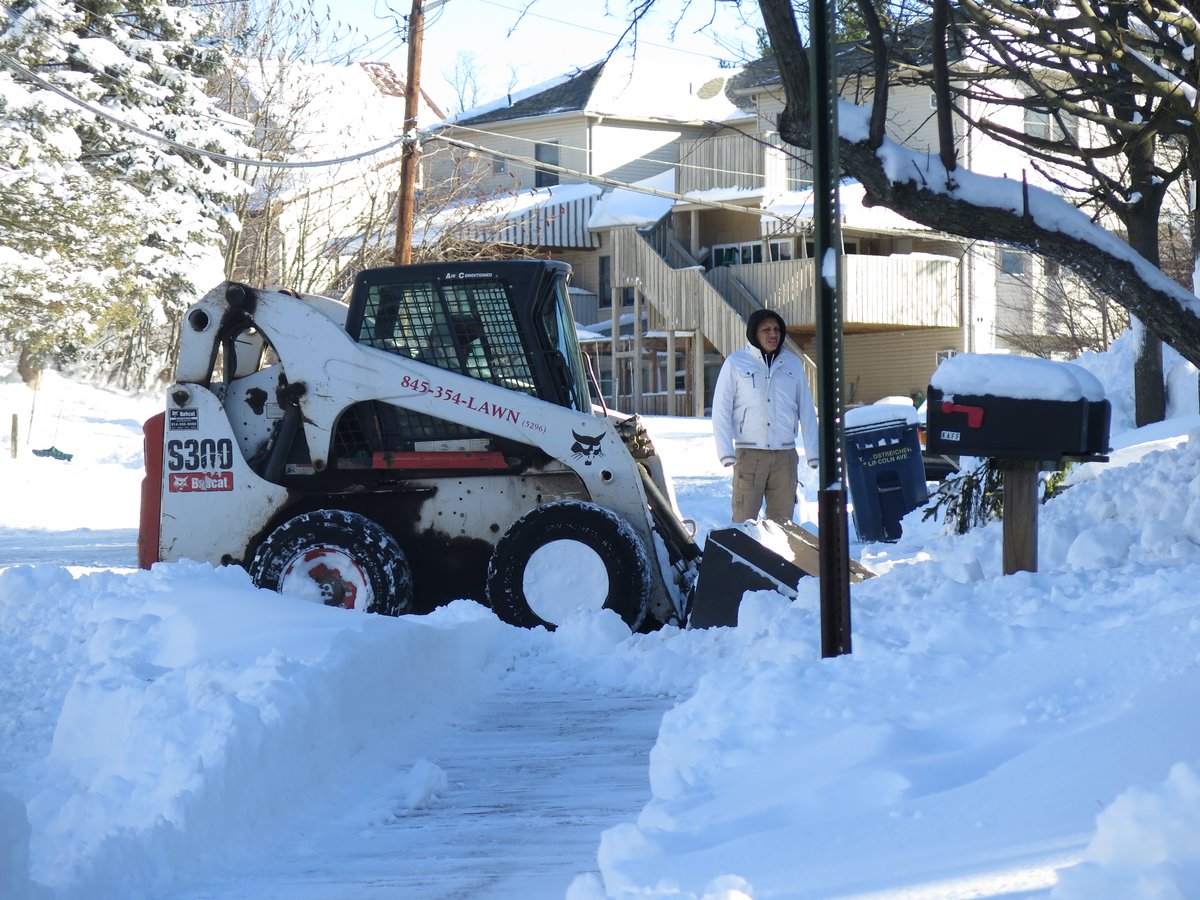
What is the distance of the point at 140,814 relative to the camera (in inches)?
163

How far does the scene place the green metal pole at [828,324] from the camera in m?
5.15

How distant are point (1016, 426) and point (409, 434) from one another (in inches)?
157

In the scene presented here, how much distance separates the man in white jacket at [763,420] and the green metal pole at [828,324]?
391 cm

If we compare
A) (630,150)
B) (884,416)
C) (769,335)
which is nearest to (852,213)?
(630,150)

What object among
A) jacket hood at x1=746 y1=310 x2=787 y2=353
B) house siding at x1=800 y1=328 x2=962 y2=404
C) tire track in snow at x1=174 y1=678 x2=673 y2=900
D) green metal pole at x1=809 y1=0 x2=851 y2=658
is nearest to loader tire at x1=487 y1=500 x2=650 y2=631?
tire track in snow at x1=174 y1=678 x2=673 y2=900

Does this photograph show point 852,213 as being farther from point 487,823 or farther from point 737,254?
point 487,823

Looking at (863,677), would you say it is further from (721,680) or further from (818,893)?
(818,893)

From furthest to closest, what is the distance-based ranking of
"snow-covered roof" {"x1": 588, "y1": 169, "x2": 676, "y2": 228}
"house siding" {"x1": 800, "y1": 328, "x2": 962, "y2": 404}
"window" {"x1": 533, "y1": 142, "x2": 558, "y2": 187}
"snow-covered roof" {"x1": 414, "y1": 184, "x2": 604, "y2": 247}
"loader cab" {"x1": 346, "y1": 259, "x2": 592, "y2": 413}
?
1. "window" {"x1": 533, "y1": 142, "x2": 558, "y2": 187}
2. "snow-covered roof" {"x1": 588, "y1": 169, "x2": 676, "y2": 228}
3. "snow-covered roof" {"x1": 414, "y1": 184, "x2": 604, "y2": 247}
4. "house siding" {"x1": 800, "y1": 328, "x2": 962, "y2": 404}
5. "loader cab" {"x1": 346, "y1": 259, "x2": 592, "y2": 413}

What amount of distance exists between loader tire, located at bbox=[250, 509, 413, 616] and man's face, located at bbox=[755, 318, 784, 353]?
2718 mm

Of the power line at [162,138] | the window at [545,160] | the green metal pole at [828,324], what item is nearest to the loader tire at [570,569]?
the green metal pole at [828,324]

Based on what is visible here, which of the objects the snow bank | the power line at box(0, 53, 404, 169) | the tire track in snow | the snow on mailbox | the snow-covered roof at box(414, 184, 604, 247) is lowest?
the tire track in snow

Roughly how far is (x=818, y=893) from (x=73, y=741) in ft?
10.4

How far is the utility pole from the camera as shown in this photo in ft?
65.1

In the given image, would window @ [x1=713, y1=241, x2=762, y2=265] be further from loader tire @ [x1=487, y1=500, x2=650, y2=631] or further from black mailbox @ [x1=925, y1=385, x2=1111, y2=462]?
black mailbox @ [x1=925, y1=385, x2=1111, y2=462]
